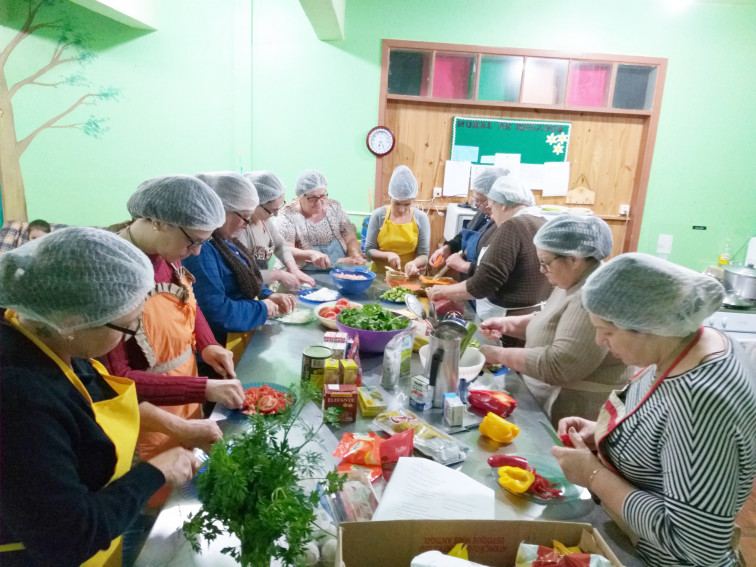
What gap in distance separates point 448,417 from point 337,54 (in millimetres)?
4244

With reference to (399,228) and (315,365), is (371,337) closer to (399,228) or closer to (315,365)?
(315,365)

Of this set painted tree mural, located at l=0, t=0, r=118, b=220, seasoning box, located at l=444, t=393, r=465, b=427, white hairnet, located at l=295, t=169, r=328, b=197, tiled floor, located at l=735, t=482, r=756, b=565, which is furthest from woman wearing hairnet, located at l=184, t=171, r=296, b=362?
tiled floor, located at l=735, t=482, r=756, b=565

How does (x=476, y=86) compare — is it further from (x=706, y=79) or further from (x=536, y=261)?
(x=536, y=261)

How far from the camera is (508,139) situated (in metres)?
5.12

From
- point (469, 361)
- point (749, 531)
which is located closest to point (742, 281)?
point (749, 531)

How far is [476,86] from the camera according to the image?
16.1ft

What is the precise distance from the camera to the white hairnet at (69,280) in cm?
98

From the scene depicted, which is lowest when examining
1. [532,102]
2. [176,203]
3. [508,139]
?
[176,203]

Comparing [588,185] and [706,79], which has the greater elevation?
[706,79]

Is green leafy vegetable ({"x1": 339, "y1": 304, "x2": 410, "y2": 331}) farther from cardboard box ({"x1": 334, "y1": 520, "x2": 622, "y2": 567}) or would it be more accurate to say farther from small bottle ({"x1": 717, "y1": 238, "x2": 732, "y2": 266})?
small bottle ({"x1": 717, "y1": 238, "x2": 732, "y2": 266})

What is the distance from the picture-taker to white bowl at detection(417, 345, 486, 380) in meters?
1.91

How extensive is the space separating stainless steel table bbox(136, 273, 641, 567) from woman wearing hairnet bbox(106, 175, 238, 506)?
0.15 m

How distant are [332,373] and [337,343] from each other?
9.9 inches

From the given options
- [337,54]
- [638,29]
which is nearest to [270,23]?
[337,54]
